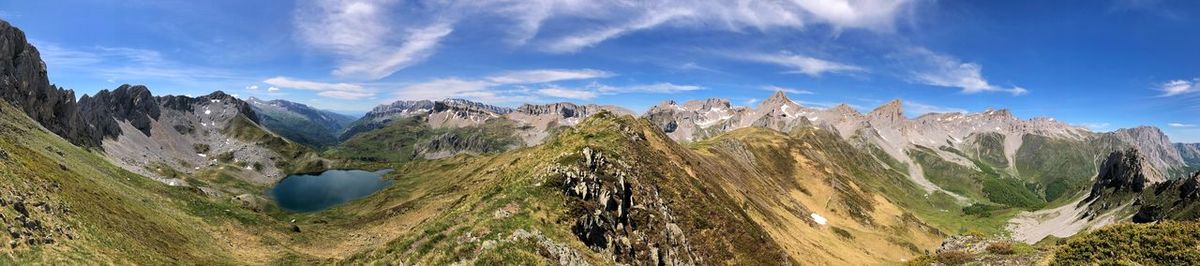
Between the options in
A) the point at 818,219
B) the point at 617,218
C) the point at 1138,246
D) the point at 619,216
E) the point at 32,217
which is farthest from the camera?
the point at 818,219

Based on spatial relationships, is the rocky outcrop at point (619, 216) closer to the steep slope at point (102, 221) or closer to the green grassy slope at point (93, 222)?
the steep slope at point (102, 221)

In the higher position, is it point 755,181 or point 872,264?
point 755,181

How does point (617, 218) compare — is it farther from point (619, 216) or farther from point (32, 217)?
point (32, 217)

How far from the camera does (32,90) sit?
497ft

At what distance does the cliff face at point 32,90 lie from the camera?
460ft

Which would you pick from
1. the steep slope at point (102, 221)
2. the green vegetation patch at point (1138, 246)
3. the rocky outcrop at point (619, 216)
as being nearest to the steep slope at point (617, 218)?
the rocky outcrop at point (619, 216)

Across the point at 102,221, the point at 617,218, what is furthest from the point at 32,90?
the point at 617,218

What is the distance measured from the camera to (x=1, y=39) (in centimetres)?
14400

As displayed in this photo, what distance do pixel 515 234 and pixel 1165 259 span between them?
36.9m

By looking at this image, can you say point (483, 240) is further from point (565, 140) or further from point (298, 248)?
point (298, 248)

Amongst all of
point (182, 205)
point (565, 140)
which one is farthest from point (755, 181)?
point (182, 205)

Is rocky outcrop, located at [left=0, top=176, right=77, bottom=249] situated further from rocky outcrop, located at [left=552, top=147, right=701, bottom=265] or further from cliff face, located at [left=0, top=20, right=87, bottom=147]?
cliff face, located at [left=0, top=20, right=87, bottom=147]

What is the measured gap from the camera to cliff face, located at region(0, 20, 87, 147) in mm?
140125

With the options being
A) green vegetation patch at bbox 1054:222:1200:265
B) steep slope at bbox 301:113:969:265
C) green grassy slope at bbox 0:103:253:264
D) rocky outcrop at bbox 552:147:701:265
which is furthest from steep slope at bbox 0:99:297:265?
green vegetation patch at bbox 1054:222:1200:265
